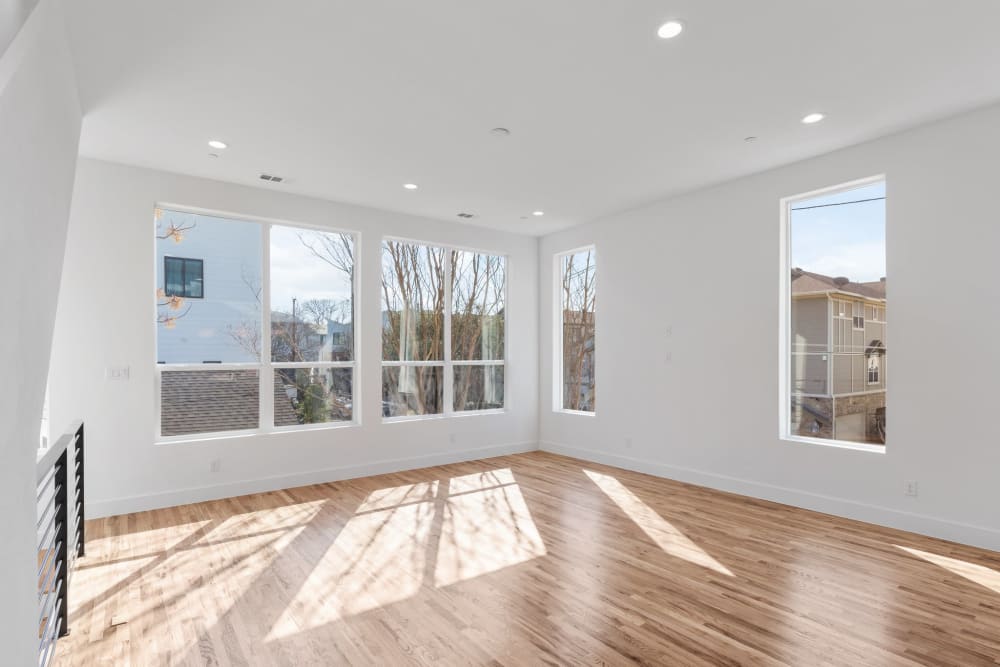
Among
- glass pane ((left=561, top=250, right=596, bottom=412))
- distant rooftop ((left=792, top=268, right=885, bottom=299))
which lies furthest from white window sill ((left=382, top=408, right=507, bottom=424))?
distant rooftop ((left=792, top=268, right=885, bottom=299))

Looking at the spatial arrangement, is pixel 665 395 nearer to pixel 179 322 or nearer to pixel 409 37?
pixel 409 37

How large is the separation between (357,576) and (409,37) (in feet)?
9.80

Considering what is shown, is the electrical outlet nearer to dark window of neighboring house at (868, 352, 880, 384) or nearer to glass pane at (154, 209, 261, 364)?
glass pane at (154, 209, 261, 364)

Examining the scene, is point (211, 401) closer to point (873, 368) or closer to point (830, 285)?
point (830, 285)

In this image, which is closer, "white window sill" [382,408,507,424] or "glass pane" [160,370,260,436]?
"glass pane" [160,370,260,436]

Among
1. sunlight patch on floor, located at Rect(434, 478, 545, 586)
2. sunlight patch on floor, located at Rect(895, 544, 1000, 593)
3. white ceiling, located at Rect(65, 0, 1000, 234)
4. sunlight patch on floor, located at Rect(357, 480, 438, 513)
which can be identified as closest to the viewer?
white ceiling, located at Rect(65, 0, 1000, 234)

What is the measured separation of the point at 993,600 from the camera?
9.20 ft

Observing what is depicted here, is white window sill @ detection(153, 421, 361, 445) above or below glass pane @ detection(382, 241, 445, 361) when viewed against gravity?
below

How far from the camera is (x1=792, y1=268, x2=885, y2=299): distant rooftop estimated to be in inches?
165

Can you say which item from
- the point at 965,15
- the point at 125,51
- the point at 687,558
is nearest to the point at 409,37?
the point at 125,51

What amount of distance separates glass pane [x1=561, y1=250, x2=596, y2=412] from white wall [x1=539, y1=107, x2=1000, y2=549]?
206 millimetres

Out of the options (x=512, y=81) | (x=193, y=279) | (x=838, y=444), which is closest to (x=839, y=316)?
(x=838, y=444)

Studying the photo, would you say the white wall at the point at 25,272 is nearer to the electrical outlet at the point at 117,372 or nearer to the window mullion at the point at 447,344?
the electrical outlet at the point at 117,372

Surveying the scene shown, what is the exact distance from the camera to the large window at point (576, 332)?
6652 mm
